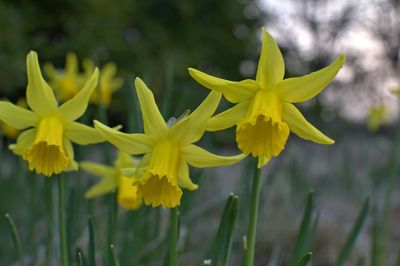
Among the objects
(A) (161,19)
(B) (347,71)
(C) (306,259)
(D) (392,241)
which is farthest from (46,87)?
(B) (347,71)

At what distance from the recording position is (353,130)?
13367 mm

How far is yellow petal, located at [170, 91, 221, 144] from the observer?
93cm

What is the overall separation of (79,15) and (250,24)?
440cm

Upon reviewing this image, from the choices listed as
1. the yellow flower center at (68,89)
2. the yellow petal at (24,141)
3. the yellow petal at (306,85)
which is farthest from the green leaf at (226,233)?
the yellow flower center at (68,89)

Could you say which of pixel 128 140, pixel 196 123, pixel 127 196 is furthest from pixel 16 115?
pixel 127 196

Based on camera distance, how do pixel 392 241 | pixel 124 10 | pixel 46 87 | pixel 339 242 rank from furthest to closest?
pixel 124 10
pixel 392 241
pixel 339 242
pixel 46 87

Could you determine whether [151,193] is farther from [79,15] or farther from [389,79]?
[389,79]

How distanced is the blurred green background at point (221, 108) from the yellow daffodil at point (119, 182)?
0.07 metres

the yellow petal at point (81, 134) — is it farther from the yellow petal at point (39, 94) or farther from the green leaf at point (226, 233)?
the green leaf at point (226, 233)

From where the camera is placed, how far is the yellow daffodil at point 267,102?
87 cm

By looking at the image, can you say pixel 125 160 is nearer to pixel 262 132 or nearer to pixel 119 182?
pixel 119 182

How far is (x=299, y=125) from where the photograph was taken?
3.05ft

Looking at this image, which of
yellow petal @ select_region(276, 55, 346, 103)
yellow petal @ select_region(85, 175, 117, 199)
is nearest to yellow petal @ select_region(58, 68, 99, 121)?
yellow petal @ select_region(276, 55, 346, 103)

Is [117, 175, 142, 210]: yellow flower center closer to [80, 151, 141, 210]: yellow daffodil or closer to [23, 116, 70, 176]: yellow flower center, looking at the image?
[80, 151, 141, 210]: yellow daffodil
